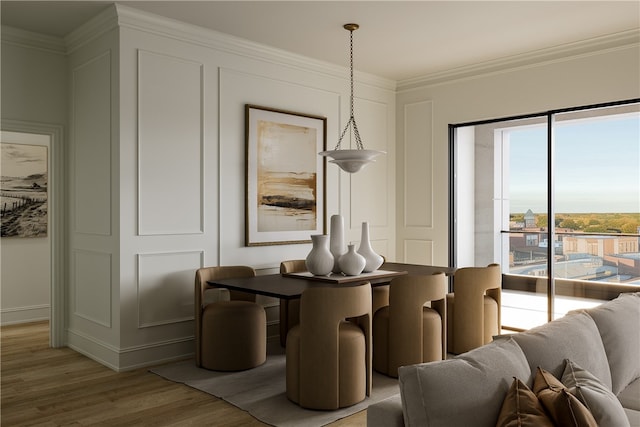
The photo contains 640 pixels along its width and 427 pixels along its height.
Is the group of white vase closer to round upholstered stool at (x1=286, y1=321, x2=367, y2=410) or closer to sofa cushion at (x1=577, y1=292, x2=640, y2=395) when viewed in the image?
round upholstered stool at (x1=286, y1=321, x2=367, y2=410)

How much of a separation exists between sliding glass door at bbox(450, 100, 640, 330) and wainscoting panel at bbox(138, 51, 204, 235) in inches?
118

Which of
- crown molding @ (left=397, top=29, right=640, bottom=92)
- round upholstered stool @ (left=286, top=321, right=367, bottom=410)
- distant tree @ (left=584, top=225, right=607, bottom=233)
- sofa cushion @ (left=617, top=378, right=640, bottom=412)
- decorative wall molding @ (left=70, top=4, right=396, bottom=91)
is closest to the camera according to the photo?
sofa cushion @ (left=617, top=378, right=640, bottom=412)

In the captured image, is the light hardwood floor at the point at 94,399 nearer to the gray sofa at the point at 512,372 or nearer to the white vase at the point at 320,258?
the white vase at the point at 320,258

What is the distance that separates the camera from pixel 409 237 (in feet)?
21.3

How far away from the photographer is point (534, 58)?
539 centimetres

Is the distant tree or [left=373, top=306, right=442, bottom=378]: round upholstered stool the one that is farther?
the distant tree

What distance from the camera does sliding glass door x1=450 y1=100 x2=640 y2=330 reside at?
16.2 feet

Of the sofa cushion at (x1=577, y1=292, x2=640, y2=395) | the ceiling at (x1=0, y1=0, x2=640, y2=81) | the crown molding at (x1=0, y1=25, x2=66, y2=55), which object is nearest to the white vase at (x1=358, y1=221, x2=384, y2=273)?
the ceiling at (x1=0, y1=0, x2=640, y2=81)

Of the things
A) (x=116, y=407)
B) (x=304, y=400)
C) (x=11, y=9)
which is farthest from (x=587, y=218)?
(x=11, y=9)

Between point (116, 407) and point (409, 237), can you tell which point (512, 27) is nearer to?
point (409, 237)

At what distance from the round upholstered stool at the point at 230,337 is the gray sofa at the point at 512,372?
2.42 metres

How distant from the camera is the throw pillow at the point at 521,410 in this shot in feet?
5.23

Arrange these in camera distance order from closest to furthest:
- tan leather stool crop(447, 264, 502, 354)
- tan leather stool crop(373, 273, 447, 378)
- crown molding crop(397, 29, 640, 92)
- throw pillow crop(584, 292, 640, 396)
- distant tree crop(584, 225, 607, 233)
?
throw pillow crop(584, 292, 640, 396)
tan leather stool crop(373, 273, 447, 378)
tan leather stool crop(447, 264, 502, 354)
crown molding crop(397, 29, 640, 92)
distant tree crop(584, 225, 607, 233)

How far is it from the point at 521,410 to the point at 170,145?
12.0ft
